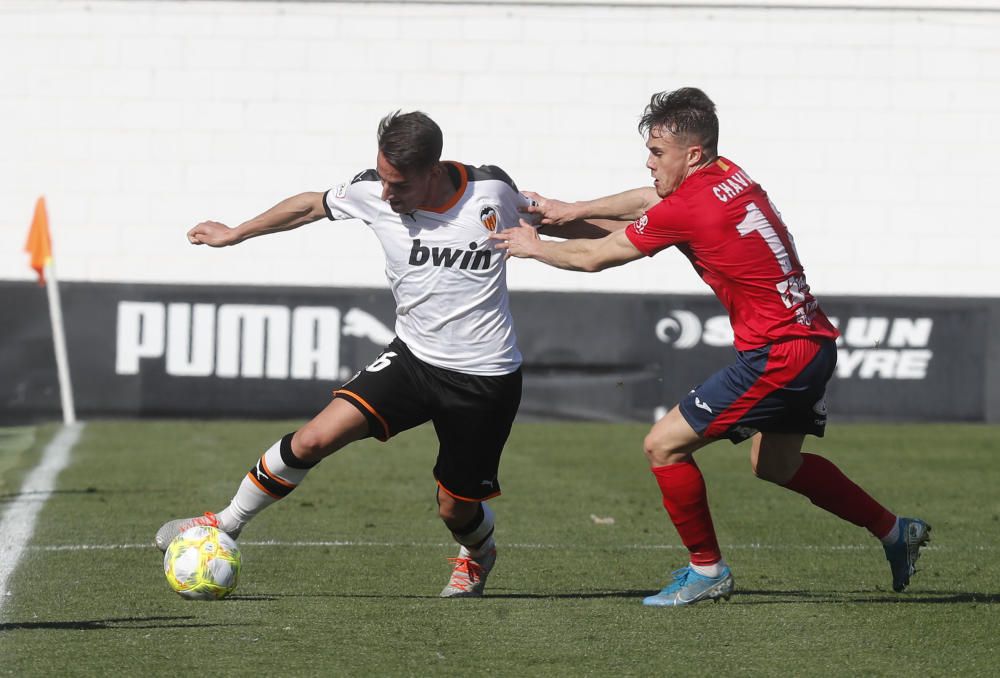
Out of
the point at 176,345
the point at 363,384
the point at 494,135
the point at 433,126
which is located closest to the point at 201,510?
the point at 363,384

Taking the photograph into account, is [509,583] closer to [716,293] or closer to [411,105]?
[716,293]

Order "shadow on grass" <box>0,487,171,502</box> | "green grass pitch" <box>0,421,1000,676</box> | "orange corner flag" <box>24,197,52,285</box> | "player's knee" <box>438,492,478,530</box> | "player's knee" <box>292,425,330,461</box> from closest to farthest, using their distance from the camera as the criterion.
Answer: "green grass pitch" <box>0,421,1000,676</box> < "player's knee" <box>292,425,330,461</box> < "player's knee" <box>438,492,478,530</box> < "shadow on grass" <box>0,487,171,502</box> < "orange corner flag" <box>24,197,52,285</box>

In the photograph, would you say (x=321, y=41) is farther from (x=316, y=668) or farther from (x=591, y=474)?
(x=316, y=668)

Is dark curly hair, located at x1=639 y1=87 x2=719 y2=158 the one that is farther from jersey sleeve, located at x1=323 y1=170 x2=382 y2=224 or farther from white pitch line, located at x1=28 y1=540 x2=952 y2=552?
white pitch line, located at x1=28 y1=540 x2=952 y2=552

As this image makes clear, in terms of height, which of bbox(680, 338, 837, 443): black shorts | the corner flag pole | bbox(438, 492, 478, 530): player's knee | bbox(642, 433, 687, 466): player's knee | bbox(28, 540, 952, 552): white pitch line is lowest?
the corner flag pole

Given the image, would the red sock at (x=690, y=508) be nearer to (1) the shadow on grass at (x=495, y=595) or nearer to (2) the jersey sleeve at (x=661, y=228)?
(1) the shadow on grass at (x=495, y=595)

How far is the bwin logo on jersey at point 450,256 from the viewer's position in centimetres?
621

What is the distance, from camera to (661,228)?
5934 mm

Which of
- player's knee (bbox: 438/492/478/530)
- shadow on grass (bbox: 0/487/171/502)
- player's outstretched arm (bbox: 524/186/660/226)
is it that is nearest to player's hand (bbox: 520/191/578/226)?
player's outstretched arm (bbox: 524/186/660/226)

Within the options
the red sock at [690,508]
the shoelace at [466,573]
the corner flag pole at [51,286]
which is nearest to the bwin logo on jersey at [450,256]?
the red sock at [690,508]

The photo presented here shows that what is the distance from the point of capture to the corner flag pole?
1546 centimetres

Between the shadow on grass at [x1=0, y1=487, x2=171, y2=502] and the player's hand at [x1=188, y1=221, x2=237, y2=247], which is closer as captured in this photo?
the player's hand at [x1=188, y1=221, x2=237, y2=247]

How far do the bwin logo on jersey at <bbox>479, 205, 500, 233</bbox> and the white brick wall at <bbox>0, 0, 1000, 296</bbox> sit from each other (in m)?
10.0

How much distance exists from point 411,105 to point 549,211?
33.1 feet
